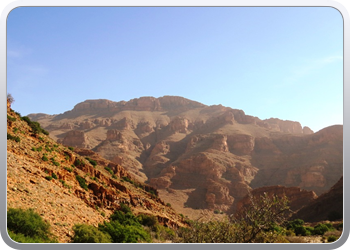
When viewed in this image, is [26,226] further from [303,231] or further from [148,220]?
[303,231]

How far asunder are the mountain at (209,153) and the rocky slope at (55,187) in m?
38.7

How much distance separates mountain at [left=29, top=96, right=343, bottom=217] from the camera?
259 ft

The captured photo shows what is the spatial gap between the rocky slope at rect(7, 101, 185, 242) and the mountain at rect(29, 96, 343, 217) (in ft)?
127

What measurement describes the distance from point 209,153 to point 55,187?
84.1m

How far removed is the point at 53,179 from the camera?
17609 mm

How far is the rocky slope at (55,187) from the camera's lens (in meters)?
12.8

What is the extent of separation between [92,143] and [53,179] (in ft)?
317

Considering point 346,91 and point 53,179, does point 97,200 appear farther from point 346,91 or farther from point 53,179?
point 346,91

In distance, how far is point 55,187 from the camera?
54.8ft

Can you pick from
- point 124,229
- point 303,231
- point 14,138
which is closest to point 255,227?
point 124,229

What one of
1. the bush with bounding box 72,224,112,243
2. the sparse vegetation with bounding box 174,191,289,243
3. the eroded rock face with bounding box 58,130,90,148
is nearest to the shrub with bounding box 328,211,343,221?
the sparse vegetation with bounding box 174,191,289,243

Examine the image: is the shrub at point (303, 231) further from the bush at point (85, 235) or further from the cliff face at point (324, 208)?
the bush at point (85, 235)

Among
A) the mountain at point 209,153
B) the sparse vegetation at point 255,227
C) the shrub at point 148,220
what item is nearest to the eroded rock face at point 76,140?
the mountain at point 209,153

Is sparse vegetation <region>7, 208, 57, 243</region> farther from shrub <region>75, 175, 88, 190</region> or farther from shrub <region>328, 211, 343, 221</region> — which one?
shrub <region>328, 211, 343, 221</region>
